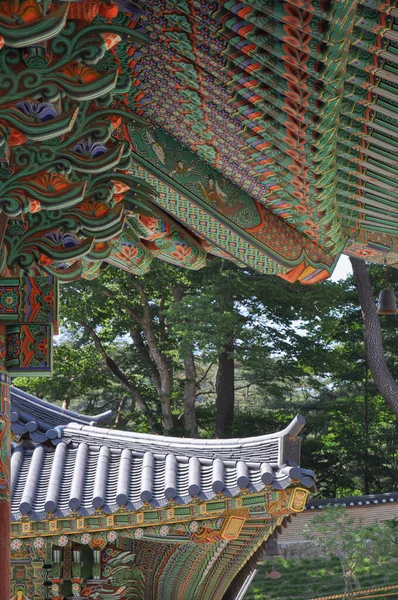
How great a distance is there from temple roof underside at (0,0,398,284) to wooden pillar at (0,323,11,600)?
1.34 ft

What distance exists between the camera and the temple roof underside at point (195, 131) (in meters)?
2.35

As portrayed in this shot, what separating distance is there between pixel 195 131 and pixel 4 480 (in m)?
1.27

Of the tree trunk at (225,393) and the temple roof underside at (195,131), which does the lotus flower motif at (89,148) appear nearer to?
the temple roof underside at (195,131)

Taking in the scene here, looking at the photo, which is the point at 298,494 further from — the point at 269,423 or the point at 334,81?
the point at 269,423

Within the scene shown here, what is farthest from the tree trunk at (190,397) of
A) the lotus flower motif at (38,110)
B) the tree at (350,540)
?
the lotus flower motif at (38,110)

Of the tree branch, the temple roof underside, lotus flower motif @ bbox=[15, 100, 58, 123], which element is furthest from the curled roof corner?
the tree branch

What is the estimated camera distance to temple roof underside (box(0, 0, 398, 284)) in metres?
2.35

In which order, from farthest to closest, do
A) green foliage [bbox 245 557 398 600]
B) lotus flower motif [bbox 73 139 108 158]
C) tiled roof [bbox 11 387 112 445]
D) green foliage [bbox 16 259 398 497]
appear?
green foliage [bbox 16 259 398 497] → green foliage [bbox 245 557 398 600] → tiled roof [bbox 11 387 112 445] → lotus flower motif [bbox 73 139 108 158]

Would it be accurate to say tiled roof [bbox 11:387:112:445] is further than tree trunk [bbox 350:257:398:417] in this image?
No

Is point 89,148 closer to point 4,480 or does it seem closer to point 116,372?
point 4,480

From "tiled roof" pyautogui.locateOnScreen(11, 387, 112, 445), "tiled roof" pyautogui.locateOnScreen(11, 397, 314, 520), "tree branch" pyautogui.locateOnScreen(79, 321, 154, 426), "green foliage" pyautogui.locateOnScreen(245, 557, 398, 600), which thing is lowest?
"green foliage" pyautogui.locateOnScreen(245, 557, 398, 600)

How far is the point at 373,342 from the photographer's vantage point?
20.3 metres

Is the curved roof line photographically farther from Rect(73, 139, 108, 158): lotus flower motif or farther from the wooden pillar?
Rect(73, 139, 108, 158): lotus flower motif

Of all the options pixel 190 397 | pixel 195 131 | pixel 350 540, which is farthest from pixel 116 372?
pixel 195 131
